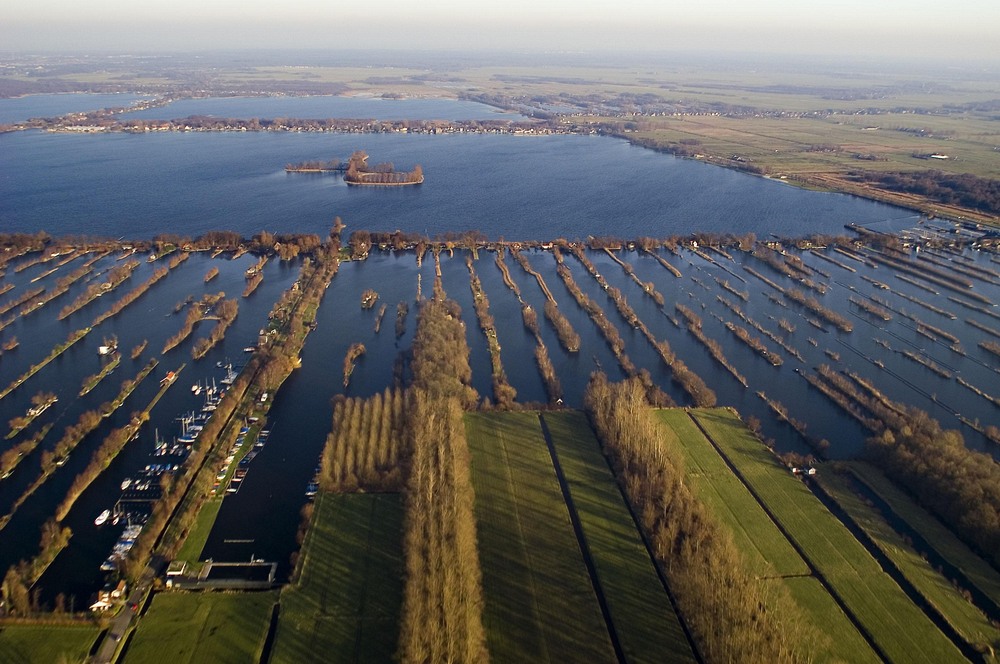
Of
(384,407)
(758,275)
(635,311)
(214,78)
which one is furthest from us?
(214,78)

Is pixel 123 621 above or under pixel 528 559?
under

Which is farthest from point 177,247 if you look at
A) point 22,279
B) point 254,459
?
point 254,459

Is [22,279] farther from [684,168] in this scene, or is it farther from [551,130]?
[551,130]

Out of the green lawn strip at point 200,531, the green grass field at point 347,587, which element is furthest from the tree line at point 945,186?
the green lawn strip at point 200,531

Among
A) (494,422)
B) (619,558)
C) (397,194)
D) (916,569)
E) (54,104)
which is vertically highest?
(54,104)

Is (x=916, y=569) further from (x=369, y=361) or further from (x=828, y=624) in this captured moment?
(x=369, y=361)

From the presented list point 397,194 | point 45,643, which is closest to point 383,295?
point 45,643

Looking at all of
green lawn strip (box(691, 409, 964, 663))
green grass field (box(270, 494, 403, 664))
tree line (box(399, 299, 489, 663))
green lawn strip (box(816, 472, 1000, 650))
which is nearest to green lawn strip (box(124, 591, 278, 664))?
green grass field (box(270, 494, 403, 664))
